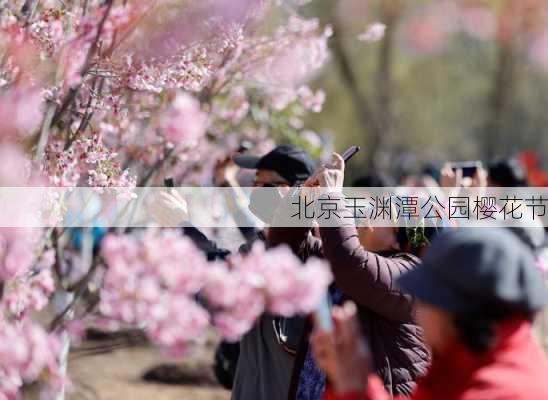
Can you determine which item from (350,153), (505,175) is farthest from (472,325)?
(505,175)

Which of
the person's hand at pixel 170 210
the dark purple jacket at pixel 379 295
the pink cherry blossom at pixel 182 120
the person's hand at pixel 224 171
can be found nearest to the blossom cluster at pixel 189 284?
the pink cherry blossom at pixel 182 120

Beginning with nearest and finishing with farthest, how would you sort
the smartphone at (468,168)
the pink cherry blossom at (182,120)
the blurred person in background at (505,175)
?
the pink cherry blossom at (182,120), the smartphone at (468,168), the blurred person in background at (505,175)

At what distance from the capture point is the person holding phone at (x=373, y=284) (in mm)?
3016

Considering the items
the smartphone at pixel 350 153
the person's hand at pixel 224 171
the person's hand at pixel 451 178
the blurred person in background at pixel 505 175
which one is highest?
the blurred person in background at pixel 505 175

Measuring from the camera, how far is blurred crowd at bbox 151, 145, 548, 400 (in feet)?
6.85

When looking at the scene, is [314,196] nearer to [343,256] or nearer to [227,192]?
[343,256]

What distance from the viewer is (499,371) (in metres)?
2.12

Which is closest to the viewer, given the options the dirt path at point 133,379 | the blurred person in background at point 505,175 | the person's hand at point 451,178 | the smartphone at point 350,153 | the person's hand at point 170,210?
the smartphone at point 350,153

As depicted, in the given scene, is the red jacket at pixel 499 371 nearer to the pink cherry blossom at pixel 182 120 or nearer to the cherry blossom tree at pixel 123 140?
the cherry blossom tree at pixel 123 140

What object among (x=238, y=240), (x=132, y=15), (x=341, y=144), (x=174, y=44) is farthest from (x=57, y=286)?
(x=341, y=144)

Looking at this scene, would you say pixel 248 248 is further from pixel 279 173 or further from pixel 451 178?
pixel 451 178

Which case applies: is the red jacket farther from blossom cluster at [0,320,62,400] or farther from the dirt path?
the dirt path

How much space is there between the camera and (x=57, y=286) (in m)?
4.89

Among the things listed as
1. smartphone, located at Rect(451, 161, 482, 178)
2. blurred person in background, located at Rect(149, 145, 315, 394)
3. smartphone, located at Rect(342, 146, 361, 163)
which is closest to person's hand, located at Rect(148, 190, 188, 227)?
blurred person in background, located at Rect(149, 145, 315, 394)
